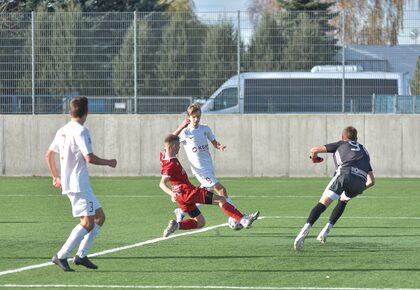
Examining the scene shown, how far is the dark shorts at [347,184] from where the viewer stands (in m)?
14.2

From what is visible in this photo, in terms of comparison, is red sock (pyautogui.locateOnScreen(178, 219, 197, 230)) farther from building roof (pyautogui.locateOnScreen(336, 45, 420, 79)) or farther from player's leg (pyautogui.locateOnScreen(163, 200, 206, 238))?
building roof (pyautogui.locateOnScreen(336, 45, 420, 79))

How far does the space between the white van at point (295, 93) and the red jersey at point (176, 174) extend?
14723mm

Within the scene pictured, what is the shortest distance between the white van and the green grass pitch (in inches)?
210

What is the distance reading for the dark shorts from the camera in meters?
14.2

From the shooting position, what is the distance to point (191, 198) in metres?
15.0

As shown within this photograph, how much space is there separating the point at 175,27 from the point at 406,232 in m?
15.4

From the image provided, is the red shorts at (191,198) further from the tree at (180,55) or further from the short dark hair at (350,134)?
the tree at (180,55)

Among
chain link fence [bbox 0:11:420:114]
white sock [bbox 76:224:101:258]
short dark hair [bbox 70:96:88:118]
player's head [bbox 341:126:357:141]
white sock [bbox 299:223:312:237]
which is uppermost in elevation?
chain link fence [bbox 0:11:420:114]

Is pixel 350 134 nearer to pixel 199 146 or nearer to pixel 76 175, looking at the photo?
pixel 199 146

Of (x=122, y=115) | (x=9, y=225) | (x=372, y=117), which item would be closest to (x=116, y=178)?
(x=122, y=115)

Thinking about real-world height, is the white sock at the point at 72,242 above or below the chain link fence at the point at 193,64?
below

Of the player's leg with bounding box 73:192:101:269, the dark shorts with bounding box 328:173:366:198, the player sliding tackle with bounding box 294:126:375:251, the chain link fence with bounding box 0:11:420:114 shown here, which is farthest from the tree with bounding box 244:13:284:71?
the player's leg with bounding box 73:192:101:269

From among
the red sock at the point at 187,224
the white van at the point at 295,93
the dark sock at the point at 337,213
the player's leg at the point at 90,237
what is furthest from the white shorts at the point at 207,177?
the white van at the point at 295,93

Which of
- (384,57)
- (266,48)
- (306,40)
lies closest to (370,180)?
(306,40)
